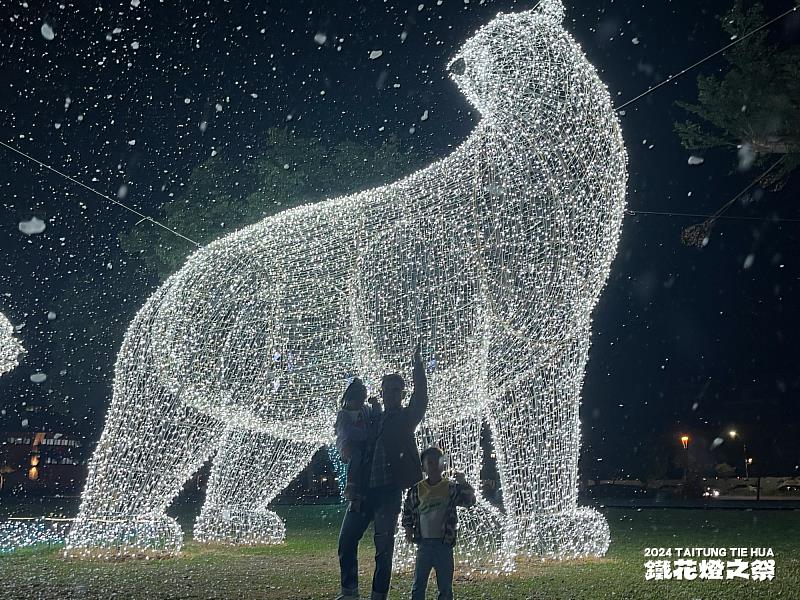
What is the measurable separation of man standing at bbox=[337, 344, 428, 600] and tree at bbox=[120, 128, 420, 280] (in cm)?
832

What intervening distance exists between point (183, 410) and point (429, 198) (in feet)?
7.50

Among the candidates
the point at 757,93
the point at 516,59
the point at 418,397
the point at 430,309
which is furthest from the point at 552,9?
the point at 757,93

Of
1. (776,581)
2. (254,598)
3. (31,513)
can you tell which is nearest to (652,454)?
(31,513)

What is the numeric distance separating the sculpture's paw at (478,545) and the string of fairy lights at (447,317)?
0.01 meters

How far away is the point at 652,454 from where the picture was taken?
2400cm

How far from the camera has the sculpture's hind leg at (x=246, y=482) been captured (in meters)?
6.32

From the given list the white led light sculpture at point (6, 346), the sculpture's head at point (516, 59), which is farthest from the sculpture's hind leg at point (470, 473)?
the white led light sculpture at point (6, 346)

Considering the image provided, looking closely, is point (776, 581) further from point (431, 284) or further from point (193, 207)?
point (193, 207)

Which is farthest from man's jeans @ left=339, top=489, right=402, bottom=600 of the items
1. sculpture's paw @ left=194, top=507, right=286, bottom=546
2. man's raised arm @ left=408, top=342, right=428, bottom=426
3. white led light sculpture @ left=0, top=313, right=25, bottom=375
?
white led light sculpture @ left=0, top=313, right=25, bottom=375

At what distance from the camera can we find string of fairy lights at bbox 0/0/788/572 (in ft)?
17.8

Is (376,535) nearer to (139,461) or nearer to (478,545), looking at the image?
(478,545)

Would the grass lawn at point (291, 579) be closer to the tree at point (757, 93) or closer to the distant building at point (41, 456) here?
the tree at point (757, 93)

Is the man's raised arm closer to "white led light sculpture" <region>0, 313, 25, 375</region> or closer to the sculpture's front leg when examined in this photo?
the sculpture's front leg

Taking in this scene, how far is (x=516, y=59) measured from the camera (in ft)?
18.5
